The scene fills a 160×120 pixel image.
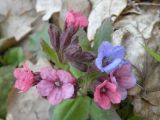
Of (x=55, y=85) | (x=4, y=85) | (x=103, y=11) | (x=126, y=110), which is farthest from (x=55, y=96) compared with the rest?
(x=103, y=11)

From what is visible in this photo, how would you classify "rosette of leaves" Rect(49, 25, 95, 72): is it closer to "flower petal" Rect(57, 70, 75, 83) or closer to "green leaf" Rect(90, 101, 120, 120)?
"flower petal" Rect(57, 70, 75, 83)

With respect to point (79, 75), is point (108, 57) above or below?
above

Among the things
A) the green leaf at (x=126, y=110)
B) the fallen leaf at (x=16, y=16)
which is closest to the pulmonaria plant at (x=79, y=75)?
the green leaf at (x=126, y=110)

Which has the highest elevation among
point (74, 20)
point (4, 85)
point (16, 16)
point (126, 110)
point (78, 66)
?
point (74, 20)

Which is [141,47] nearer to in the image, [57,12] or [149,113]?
[149,113]

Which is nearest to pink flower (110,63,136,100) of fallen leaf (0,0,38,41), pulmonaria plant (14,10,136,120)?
pulmonaria plant (14,10,136,120)

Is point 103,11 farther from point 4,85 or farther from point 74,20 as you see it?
point 4,85

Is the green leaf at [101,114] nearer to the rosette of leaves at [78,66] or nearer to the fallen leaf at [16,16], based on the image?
the rosette of leaves at [78,66]
